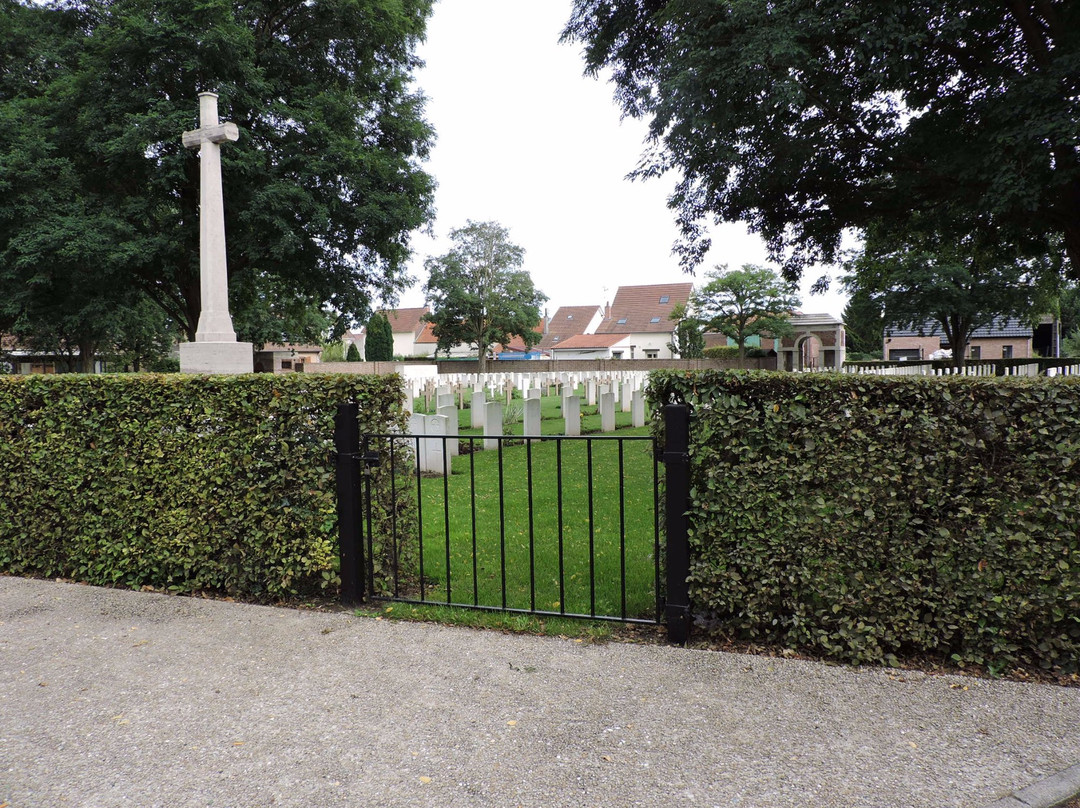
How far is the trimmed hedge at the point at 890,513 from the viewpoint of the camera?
3.18 meters

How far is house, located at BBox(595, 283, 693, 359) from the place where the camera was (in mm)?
61719

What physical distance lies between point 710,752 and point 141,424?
4.13m

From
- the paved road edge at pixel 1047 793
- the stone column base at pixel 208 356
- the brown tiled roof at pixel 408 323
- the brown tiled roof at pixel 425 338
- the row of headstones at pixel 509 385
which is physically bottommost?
the paved road edge at pixel 1047 793

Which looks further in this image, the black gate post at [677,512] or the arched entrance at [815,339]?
the arched entrance at [815,339]

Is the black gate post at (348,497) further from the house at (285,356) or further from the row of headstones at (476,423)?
the house at (285,356)

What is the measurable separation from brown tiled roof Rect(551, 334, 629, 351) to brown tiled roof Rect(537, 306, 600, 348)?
2.76m

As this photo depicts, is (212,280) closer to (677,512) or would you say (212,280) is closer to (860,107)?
(677,512)

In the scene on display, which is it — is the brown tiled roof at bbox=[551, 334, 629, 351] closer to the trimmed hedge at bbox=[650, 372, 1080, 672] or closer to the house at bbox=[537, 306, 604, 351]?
the house at bbox=[537, 306, 604, 351]

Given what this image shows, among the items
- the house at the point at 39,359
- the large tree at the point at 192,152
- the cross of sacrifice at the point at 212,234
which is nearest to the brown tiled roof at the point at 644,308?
the house at the point at 39,359

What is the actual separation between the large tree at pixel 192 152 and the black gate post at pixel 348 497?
51.4 ft

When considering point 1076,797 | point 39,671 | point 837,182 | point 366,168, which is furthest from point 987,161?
point 366,168

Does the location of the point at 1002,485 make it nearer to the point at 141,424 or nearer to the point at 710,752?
the point at 710,752

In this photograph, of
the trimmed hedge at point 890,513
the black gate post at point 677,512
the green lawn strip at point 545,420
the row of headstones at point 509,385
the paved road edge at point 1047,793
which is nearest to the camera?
the paved road edge at point 1047,793

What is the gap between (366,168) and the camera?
2011cm
